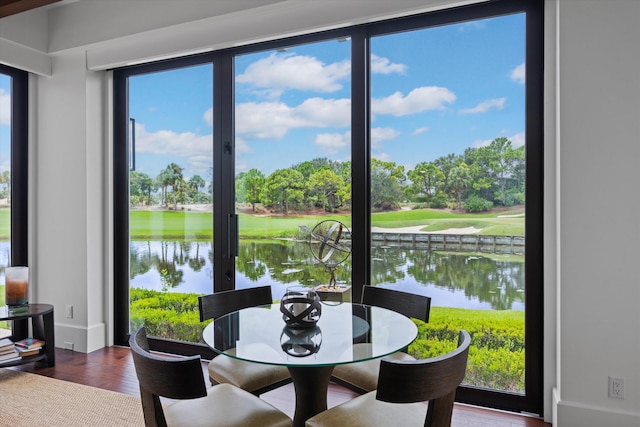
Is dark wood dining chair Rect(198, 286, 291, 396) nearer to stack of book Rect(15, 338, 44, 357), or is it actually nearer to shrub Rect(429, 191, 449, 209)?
shrub Rect(429, 191, 449, 209)

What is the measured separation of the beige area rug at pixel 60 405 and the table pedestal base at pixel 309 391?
1152 mm

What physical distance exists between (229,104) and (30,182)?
2.07 m

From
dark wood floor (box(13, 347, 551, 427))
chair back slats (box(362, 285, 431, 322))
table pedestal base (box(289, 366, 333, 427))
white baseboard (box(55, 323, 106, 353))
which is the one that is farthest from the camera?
white baseboard (box(55, 323, 106, 353))

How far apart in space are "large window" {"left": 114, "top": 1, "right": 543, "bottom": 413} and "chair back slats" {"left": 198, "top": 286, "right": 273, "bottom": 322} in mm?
668

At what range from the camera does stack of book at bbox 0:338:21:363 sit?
10.6 feet


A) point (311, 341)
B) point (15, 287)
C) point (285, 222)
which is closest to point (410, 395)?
point (311, 341)

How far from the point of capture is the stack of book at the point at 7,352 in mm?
3227

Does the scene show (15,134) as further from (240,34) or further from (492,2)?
(492,2)

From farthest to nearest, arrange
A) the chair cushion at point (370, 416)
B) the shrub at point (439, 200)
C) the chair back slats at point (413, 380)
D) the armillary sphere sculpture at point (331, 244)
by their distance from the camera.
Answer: the armillary sphere sculpture at point (331, 244) < the shrub at point (439, 200) < the chair cushion at point (370, 416) < the chair back slats at point (413, 380)

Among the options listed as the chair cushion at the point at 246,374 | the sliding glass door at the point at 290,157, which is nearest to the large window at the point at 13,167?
the sliding glass door at the point at 290,157
